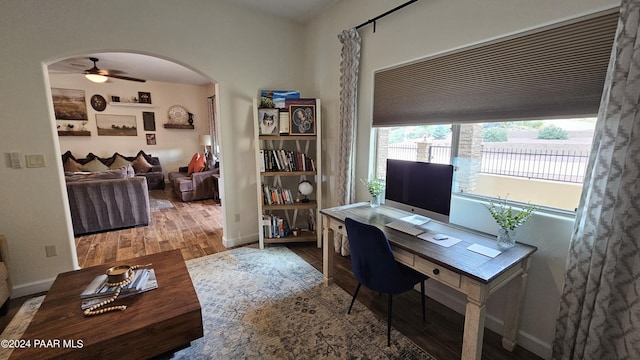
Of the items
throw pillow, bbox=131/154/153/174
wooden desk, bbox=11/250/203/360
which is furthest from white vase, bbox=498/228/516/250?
throw pillow, bbox=131/154/153/174

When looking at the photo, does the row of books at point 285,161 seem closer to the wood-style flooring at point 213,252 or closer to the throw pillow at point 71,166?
the wood-style flooring at point 213,252

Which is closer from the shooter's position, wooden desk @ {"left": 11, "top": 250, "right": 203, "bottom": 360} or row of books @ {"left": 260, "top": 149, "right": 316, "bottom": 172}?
wooden desk @ {"left": 11, "top": 250, "right": 203, "bottom": 360}

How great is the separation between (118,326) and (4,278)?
1505 millimetres

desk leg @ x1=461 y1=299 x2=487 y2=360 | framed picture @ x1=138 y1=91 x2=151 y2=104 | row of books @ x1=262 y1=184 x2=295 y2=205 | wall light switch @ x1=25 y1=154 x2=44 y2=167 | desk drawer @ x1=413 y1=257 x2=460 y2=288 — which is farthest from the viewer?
framed picture @ x1=138 y1=91 x2=151 y2=104

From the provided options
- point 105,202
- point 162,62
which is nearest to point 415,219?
point 105,202

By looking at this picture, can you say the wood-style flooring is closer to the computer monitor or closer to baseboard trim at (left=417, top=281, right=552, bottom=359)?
baseboard trim at (left=417, top=281, right=552, bottom=359)

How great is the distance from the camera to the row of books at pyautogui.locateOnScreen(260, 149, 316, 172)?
320 centimetres

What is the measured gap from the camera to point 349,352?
5.60 ft

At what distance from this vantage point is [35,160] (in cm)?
226

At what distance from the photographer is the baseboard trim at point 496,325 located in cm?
168

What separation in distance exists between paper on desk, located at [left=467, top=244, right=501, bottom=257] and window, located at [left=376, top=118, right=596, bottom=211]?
0.50m

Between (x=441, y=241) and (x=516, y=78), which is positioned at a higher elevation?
(x=516, y=78)

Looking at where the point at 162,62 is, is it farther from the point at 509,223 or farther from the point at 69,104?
the point at 509,223

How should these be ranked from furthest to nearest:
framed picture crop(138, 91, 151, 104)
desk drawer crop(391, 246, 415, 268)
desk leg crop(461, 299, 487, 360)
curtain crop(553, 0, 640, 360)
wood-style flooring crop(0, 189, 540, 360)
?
framed picture crop(138, 91, 151, 104) → wood-style flooring crop(0, 189, 540, 360) → desk drawer crop(391, 246, 415, 268) → desk leg crop(461, 299, 487, 360) → curtain crop(553, 0, 640, 360)
